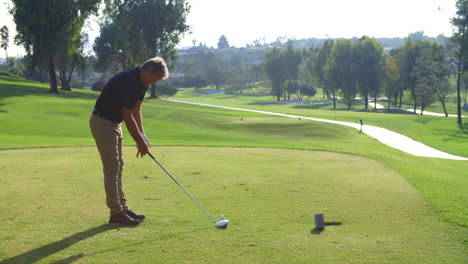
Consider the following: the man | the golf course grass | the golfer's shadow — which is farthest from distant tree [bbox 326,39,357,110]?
the golfer's shadow

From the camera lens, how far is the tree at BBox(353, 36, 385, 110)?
4136 inches

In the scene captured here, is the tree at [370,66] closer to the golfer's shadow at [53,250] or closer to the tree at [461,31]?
the tree at [461,31]

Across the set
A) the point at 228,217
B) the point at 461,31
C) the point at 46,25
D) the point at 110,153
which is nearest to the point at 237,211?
the point at 228,217

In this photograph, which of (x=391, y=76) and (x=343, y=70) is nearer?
(x=391, y=76)

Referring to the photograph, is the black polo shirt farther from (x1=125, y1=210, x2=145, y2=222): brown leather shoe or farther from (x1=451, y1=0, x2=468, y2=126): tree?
(x1=451, y1=0, x2=468, y2=126): tree

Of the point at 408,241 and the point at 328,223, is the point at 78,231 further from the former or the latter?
the point at 408,241

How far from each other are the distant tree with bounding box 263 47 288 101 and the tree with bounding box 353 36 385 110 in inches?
2055

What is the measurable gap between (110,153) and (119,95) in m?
0.96

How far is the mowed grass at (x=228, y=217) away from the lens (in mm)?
5641

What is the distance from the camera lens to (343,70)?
109750 mm

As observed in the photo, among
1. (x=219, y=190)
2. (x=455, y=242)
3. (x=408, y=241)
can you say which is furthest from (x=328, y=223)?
(x=219, y=190)

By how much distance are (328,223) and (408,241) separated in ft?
4.47

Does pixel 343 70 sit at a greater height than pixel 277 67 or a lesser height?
lesser

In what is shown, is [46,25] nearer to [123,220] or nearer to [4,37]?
[123,220]
